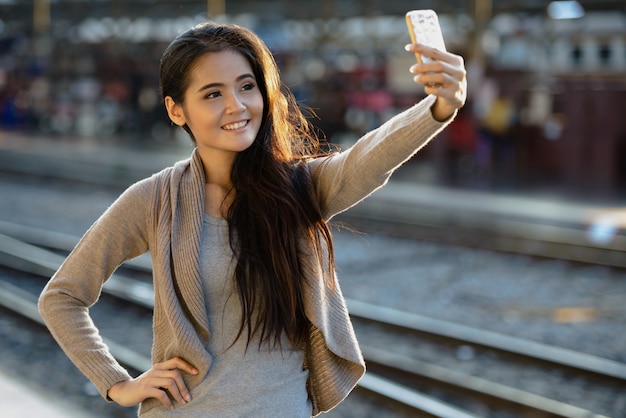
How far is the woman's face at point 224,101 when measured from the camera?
7.34ft

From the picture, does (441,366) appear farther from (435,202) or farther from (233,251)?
(435,202)

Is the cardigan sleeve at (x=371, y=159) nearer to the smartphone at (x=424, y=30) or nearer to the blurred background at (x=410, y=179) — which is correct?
the smartphone at (x=424, y=30)

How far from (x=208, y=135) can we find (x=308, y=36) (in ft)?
82.5

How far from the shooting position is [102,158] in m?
21.0

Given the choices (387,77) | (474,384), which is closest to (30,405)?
(474,384)

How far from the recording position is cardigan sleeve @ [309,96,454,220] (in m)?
2.11

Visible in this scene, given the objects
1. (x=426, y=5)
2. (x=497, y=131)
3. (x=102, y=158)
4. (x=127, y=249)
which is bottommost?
(x=102, y=158)

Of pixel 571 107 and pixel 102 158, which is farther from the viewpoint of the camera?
pixel 102 158

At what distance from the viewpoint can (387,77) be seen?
2189 centimetres

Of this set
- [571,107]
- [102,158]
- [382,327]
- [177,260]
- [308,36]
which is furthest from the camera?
[308,36]

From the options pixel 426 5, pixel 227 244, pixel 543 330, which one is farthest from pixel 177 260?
pixel 426 5

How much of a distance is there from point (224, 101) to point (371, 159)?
14.5 inches

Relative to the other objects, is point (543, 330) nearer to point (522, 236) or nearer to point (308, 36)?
point (522, 236)

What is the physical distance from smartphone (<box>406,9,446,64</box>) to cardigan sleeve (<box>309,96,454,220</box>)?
0.11 meters
